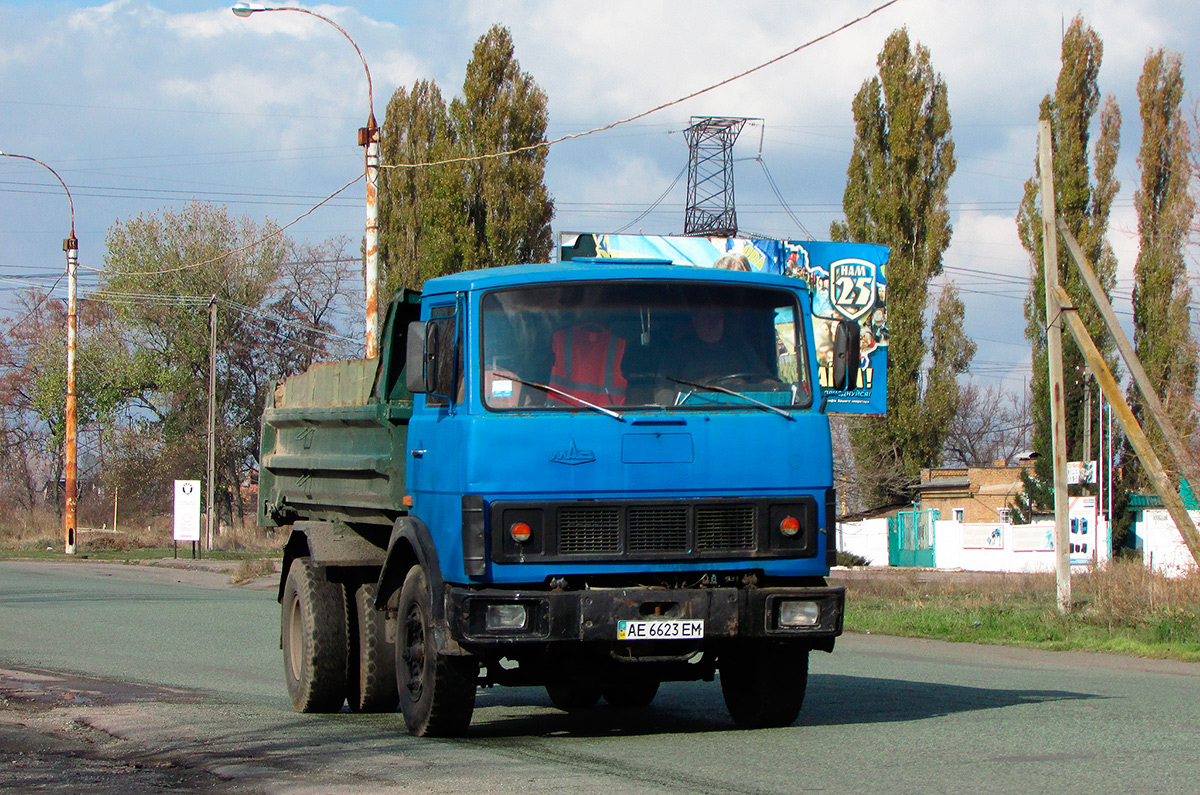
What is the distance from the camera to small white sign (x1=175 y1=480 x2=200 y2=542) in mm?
38656

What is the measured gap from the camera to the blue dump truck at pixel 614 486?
291 inches

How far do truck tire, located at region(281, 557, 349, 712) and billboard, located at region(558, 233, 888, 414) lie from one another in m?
19.7

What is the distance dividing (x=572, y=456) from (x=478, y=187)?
35.0 m

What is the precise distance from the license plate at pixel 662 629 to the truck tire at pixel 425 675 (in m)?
0.93

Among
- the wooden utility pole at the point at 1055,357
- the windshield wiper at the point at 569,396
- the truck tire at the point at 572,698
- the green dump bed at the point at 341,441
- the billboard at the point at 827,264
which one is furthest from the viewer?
the billboard at the point at 827,264

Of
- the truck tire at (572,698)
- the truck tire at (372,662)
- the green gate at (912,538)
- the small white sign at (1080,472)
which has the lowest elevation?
the green gate at (912,538)

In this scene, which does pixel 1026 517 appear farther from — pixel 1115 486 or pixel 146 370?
pixel 146 370

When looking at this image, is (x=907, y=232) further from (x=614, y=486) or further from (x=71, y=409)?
(x=614, y=486)

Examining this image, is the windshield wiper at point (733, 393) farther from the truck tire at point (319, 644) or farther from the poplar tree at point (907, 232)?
the poplar tree at point (907, 232)

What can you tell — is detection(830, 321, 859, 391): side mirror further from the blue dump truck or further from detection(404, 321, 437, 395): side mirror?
detection(404, 321, 437, 395): side mirror

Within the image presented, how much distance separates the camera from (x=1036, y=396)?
43.8 meters

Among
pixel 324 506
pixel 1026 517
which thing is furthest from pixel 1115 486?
pixel 324 506

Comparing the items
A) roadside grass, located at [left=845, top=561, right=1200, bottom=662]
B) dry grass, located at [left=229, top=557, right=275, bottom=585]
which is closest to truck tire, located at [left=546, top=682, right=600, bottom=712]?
roadside grass, located at [left=845, top=561, right=1200, bottom=662]

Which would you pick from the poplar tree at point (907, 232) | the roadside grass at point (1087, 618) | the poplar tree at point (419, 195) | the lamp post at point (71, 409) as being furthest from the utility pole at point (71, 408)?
the roadside grass at point (1087, 618)
